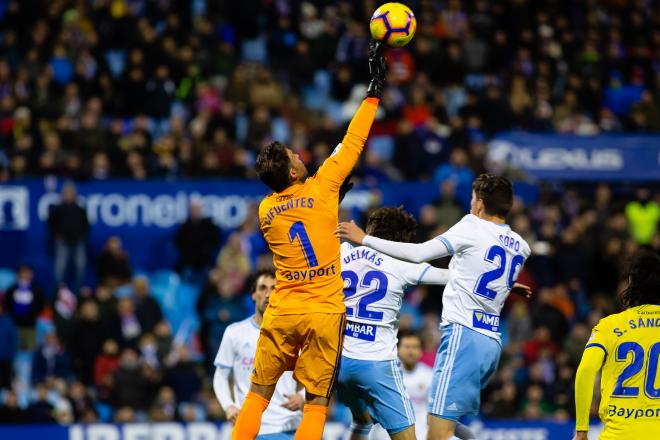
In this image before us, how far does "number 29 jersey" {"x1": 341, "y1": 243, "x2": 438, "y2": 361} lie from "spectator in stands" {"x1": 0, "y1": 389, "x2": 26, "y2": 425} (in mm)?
7992

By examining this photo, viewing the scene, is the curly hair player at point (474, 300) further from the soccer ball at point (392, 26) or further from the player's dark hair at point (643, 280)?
the player's dark hair at point (643, 280)

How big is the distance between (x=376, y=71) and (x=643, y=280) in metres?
2.32

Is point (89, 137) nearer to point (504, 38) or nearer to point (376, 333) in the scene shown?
point (504, 38)

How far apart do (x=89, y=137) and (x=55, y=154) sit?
0.66 m

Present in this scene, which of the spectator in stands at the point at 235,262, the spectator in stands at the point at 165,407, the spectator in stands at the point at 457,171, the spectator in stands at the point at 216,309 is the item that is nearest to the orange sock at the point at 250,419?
the spectator in stands at the point at 165,407

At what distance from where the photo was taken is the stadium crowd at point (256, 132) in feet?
55.9

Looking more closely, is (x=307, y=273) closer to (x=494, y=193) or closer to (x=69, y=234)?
(x=494, y=193)

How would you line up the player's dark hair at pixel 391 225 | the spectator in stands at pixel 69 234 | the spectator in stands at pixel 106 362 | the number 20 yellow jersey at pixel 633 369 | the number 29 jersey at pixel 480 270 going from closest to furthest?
the number 20 yellow jersey at pixel 633 369
the number 29 jersey at pixel 480 270
the player's dark hair at pixel 391 225
the spectator in stands at pixel 106 362
the spectator in stands at pixel 69 234

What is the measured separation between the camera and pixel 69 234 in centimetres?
1798

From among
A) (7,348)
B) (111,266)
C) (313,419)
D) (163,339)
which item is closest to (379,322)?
(313,419)

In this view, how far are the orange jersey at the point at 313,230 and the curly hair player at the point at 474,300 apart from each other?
1.00m

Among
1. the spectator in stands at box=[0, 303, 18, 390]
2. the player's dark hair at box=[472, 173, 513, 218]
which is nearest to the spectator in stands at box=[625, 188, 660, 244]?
the spectator in stands at box=[0, 303, 18, 390]

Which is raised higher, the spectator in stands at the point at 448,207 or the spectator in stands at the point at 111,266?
the spectator in stands at the point at 448,207

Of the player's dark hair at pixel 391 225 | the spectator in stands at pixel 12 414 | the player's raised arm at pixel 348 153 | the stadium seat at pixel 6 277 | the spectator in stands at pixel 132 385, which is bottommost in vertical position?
the spectator in stands at pixel 12 414
